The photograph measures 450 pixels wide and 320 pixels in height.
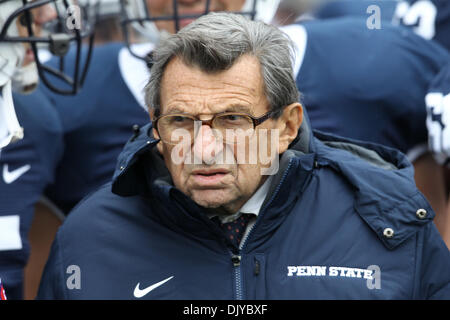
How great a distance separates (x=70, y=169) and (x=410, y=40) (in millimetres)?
1519

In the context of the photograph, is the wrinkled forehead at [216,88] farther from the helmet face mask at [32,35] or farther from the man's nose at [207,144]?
the helmet face mask at [32,35]

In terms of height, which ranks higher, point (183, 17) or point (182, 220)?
point (183, 17)

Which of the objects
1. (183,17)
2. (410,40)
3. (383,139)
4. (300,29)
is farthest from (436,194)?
(183,17)

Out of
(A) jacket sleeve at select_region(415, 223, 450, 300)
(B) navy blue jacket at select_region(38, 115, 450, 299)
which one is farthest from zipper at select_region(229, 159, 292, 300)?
(A) jacket sleeve at select_region(415, 223, 450, 300)

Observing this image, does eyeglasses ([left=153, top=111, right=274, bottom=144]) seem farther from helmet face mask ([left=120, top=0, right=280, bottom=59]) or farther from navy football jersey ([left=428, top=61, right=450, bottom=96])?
helmet face mask ([left=120, top=0, right=280, bottom=59])

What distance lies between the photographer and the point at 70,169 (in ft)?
10.6

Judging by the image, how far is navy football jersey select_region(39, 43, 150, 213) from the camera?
3.21 meters

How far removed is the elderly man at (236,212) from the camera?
2.13 meters

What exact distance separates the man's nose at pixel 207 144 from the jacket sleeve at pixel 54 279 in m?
0.51

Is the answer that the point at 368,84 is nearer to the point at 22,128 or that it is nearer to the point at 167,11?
the point at 167,11

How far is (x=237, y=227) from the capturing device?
7.34 feet

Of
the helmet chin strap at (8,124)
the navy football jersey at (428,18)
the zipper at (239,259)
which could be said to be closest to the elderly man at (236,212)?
the zipper at (239,259)
